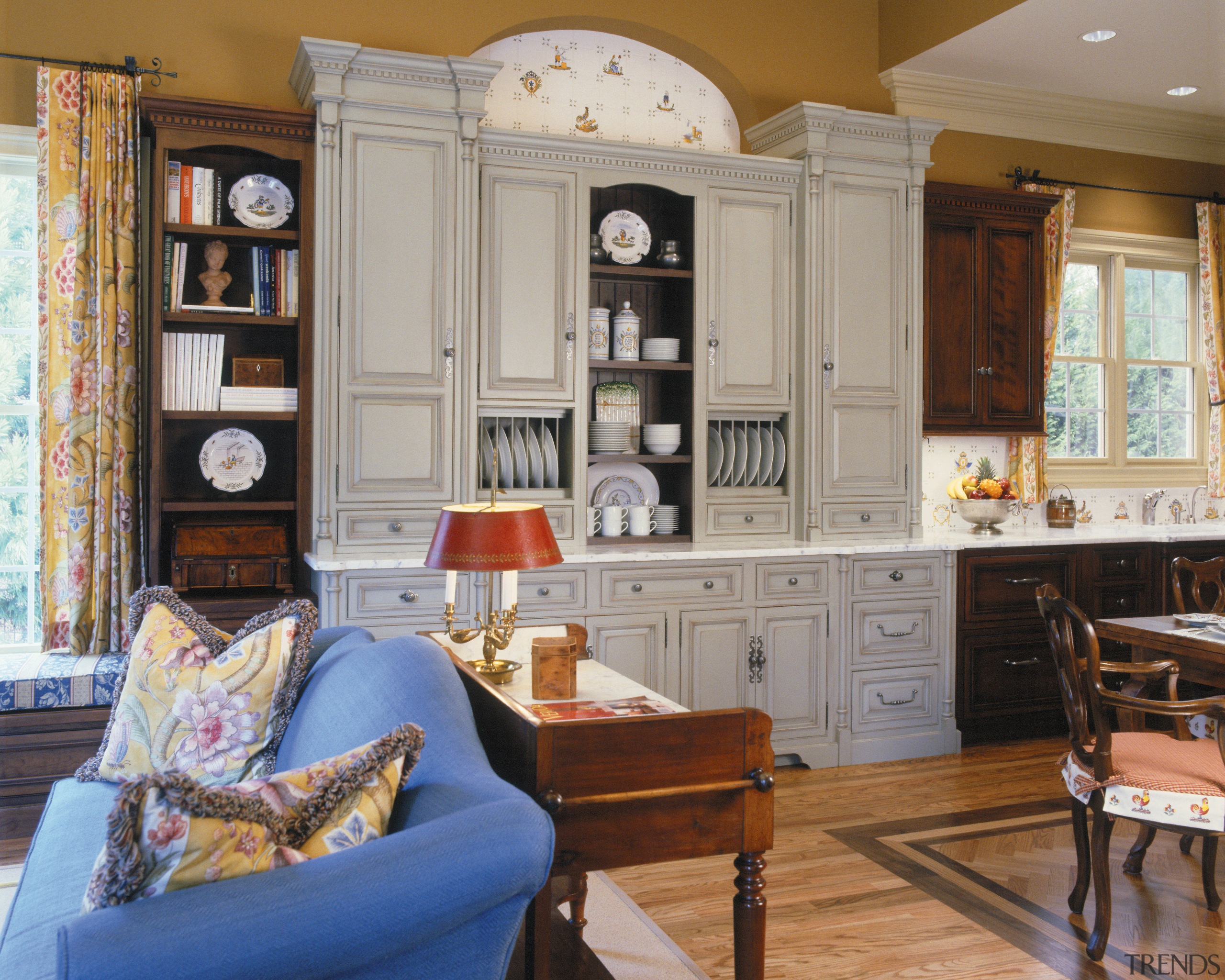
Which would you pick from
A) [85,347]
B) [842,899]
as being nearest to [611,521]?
[842,899]

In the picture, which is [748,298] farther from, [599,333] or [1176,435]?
[1176,435]

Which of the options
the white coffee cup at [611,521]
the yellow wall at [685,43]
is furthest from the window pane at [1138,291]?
the white coffee cup at [611,521]

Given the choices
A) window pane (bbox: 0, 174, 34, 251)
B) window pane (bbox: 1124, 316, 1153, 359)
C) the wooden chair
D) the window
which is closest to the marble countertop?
window pane (bbox: 1124, 316, 1153, 359)

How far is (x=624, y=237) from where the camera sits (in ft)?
14.1

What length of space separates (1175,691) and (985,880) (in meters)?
0.84

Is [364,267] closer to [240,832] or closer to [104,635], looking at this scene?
[104,635]

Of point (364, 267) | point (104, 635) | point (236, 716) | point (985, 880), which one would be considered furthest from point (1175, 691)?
point (104, 635)

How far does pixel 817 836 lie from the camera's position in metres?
3.45

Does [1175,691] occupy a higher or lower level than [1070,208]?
lower

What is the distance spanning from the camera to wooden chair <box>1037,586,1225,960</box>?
258 centimetres

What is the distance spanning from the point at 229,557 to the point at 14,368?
118cm

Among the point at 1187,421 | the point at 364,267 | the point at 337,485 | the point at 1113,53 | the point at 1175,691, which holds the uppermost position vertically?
the point at 1113,53

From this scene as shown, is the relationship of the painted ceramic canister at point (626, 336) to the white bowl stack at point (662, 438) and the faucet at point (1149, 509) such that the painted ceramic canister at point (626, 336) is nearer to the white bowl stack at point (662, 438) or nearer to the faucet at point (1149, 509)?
the white bowl stack at point (662, 438)

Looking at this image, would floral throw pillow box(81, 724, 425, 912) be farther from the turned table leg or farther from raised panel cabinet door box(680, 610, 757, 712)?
raised panel cabinet door box(680, 610, 757, 712)
